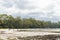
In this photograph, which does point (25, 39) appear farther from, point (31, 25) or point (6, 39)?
point (31, 25)

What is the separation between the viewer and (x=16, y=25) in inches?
2923

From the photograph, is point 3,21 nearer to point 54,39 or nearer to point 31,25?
point 31,25

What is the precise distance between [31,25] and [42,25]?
9968mm

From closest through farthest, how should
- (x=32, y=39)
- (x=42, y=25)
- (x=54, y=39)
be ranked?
(x=32, y=39), (x=54, y=39), (x=42, y=25)

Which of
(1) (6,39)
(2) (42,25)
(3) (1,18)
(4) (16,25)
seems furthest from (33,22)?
(1) (6,39)

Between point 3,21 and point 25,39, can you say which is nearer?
point 25,39

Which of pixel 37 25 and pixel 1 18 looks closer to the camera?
pixel 1 18

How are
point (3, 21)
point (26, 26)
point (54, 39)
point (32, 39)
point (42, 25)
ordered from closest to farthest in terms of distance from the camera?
point (32, 39) < point (54, 39) < point (3, 21) < point (26, 26) < point (42, 25)

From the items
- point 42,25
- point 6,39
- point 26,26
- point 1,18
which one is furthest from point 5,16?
point 6,39

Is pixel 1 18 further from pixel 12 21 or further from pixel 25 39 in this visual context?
pixel 25 39

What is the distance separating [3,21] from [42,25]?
2999cm

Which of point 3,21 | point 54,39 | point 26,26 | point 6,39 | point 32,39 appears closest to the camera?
point 6,39

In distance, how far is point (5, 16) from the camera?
7494cm

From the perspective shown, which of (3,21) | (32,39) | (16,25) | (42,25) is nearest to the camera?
(32,39)
